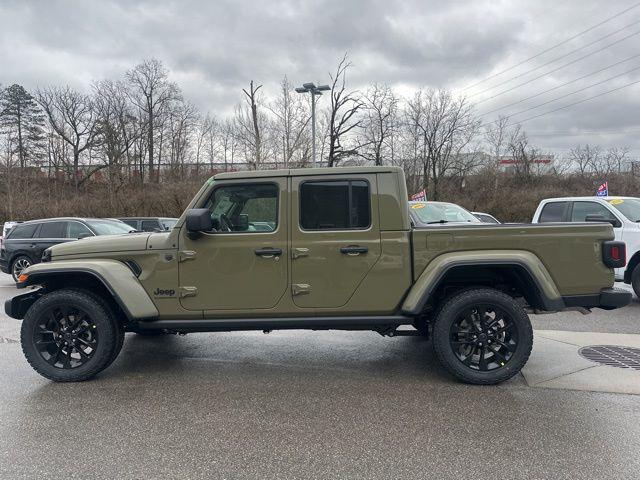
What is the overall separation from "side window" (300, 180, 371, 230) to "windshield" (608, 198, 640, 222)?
5.99 m

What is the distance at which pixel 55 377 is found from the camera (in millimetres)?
4258

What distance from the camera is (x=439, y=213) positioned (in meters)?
8.96

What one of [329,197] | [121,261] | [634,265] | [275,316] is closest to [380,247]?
[329,197]

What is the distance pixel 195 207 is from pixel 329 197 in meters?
1.27

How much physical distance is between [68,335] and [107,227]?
8711 millimetres

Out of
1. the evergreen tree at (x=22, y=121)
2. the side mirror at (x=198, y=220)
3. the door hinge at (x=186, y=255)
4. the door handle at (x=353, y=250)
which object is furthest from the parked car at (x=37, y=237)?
the evergreen tree at (x=22, y=121)

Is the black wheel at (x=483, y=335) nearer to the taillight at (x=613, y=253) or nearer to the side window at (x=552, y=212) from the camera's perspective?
the taillight at (x=613, y=253)

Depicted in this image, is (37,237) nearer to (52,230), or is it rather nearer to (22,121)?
(52,230)

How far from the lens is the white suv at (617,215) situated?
24.2 ft

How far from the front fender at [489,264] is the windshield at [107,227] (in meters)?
9.79

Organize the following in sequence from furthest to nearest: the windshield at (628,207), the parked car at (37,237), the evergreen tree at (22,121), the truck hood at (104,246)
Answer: the evergreen tree at (22,121) < the parked car at (37,237) < the windshield at (628,207) < the truck hood at (104,246)

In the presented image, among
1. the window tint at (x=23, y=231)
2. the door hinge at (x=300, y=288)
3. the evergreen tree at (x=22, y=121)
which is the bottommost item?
the door hinge at (x=300, y=288)

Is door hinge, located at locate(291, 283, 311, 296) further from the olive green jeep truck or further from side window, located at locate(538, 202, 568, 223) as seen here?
side window, located at locate(538, 202, 568, 223)

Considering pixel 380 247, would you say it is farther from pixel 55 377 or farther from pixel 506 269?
pixel 55 377
